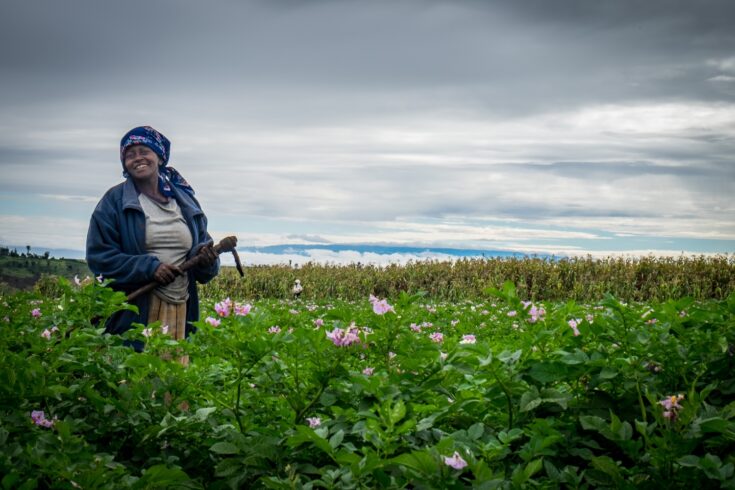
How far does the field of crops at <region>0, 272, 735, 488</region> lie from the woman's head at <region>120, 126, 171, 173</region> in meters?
3.42

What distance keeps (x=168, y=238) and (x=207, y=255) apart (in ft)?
1.45

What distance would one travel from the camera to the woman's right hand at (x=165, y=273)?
6254 mm

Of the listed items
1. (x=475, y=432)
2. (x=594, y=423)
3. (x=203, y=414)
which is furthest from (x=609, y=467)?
(x=203, y=414)

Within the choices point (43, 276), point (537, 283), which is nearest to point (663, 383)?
point (537, 283)

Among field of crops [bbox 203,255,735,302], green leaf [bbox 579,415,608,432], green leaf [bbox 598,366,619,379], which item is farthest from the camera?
field of crops [bbox 203,255,735,302]

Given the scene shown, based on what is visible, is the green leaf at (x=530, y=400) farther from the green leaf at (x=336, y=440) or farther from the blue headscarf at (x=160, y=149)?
the blue headscarf at (x=160, y=149)

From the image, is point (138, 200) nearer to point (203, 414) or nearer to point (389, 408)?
point (203, 414)

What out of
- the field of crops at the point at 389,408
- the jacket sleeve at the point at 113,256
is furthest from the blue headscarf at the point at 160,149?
the field of crops at the point at 389,408

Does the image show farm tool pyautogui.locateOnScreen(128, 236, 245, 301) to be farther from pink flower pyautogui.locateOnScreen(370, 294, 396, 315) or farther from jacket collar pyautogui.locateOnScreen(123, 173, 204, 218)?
pink flower pyautogui.locateOnScreen(370, 294, 396, 315)

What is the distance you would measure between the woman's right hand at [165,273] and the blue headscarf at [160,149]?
2.70 feet

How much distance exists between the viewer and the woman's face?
21.7 ft

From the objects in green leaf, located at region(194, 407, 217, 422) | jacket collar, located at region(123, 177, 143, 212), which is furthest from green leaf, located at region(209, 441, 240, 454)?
jacket collar, located at region(123, 177, 143, 212)

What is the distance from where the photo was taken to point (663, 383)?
3232 mm

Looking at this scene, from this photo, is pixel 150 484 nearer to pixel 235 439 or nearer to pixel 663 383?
pixel 235 439
